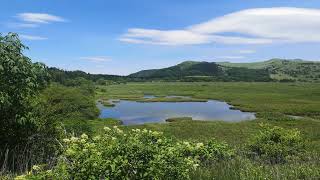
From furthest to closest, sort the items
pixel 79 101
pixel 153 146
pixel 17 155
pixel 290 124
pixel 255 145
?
1. pixel 290 124
2. pixel 79 101
3. pixel 255 145
4. pixel 17 155
5. pixel 153 146

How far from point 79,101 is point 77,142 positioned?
43.4 metres

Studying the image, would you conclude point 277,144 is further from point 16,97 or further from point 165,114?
point 165,114

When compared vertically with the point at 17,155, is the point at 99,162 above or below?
above

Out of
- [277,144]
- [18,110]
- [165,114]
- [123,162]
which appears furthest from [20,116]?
[165,114]

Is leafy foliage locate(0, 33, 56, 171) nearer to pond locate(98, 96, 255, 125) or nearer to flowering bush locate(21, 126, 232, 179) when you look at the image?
flowering bush locate(21, 126, 232, 179)

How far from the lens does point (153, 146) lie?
878 centimetres

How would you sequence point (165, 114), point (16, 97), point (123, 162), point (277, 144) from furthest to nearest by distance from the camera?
1. point (165, 114)
2. point (277, 144)
3. point (16, 97)
4. point (123, 162)

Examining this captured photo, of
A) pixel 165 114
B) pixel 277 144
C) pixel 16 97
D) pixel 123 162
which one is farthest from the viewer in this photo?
pixel 165 114

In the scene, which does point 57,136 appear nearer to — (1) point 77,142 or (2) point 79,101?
(1) point 77,142

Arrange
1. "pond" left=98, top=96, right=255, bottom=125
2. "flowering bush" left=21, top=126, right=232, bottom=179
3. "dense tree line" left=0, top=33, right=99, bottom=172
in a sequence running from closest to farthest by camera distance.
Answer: "flowering bush" left=21, top=126, right=232, bottom=179 → "dense tree line" left=0, top=33, right=99, bottom=172 → "pond" left=98, top=96, right=255, bottom=125

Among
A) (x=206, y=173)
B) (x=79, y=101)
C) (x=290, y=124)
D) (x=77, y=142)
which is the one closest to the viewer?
(x=77, y=142)

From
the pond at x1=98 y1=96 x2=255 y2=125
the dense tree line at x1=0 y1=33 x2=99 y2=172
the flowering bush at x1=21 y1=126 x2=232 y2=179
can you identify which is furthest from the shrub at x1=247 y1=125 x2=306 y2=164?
the pond at x1=98 y1=96 x2=255 y2=125

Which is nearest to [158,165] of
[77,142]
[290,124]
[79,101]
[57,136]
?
[77,142]

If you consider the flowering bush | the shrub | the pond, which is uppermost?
the flowering bush
